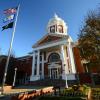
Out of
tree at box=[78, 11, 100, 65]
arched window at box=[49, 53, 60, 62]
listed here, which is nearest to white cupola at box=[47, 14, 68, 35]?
arched window at box=[49, 53, 60, 62]

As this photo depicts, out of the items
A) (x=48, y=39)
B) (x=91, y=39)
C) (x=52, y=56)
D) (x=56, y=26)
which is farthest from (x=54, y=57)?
(x=91, y=39)

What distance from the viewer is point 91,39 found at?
66.3ft

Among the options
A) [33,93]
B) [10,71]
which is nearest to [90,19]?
[33,93]

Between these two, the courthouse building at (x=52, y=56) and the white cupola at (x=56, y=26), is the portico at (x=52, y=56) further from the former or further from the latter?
the white cupola at (x=56, y=26)

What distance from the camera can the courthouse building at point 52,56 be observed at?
3647cm

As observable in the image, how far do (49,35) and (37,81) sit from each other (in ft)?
40.6

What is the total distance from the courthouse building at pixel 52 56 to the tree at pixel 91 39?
13838 millimetres

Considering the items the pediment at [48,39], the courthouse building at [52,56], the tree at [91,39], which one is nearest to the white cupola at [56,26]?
the pediment at [48,39]

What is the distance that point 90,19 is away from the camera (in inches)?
830

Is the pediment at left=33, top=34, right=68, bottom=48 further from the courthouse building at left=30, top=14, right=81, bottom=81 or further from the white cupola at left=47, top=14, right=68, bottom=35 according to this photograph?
the white cupola at left=47, top=14, right=68, bottom=35

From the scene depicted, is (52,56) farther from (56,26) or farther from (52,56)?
(56,26)

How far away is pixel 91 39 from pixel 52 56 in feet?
71.6

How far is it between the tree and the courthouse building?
545 inches

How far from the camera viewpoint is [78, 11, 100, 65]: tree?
19812 mm
